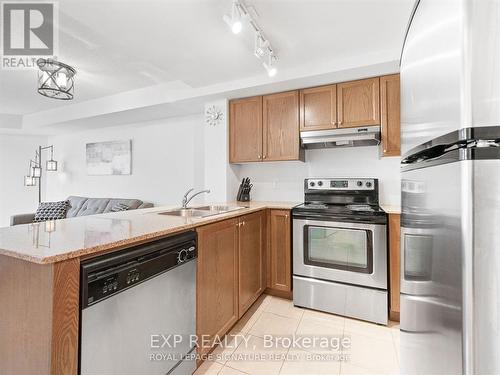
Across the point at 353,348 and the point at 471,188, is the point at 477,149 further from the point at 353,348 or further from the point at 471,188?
the point at 353,348

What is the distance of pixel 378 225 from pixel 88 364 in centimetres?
211

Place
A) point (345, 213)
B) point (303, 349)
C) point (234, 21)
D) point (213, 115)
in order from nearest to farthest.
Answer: point (234, 21) → point (303, 349) → point (345, 213) → point (213, 115)

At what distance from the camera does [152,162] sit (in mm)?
4102

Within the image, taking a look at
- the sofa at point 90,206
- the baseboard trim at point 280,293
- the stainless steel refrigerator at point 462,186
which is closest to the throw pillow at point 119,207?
the sofa at point 90,206

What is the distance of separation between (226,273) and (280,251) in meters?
0.89

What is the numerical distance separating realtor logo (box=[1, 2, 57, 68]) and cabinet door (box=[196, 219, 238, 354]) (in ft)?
6.46

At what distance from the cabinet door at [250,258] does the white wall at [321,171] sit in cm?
73

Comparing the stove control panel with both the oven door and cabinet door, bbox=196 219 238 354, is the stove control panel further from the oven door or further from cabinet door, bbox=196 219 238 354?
cabinet door, bbox=196 219 238 354

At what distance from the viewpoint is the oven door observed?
2096 millimetres

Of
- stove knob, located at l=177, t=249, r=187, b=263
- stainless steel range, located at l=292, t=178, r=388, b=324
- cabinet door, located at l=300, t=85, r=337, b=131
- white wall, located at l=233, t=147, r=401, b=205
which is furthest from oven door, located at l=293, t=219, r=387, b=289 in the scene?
stove knob, located at l=177, t=249, r=187, b=263

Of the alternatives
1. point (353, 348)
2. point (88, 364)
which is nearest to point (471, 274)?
point (88, 364)

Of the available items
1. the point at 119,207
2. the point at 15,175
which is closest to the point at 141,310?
the point at 119,207

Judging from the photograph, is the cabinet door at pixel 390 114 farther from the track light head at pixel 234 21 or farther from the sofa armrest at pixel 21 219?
the sofa armrest at pixel 21 219

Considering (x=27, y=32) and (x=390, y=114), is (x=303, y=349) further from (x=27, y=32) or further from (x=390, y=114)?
(x=27, y=32)
